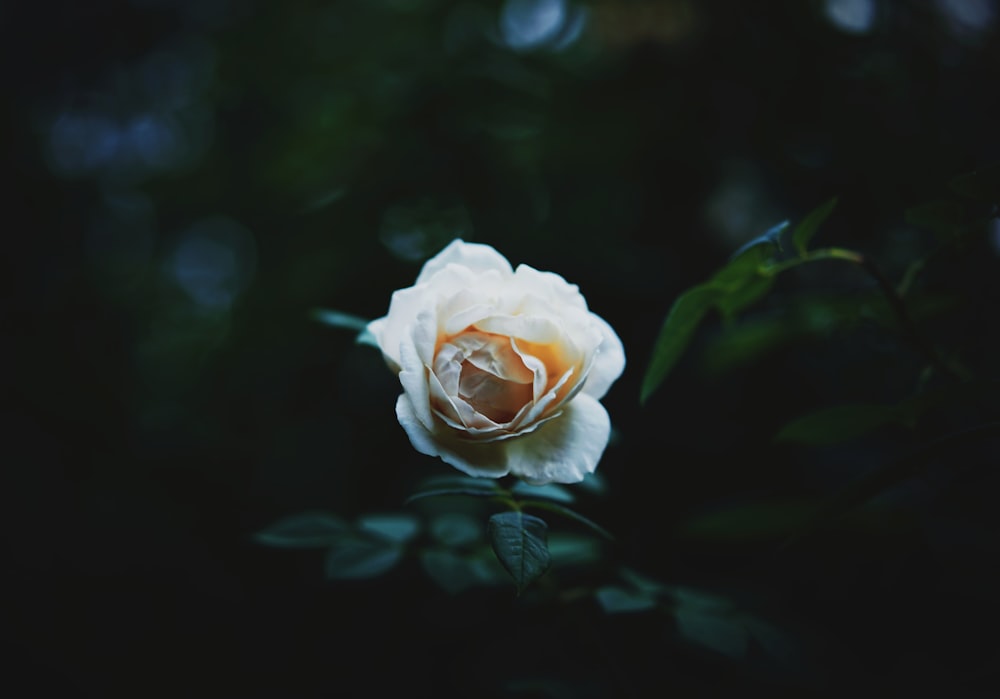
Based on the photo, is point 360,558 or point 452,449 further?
point 360,558

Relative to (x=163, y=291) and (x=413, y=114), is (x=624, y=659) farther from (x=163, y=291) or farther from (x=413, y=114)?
(x=163, y=291)

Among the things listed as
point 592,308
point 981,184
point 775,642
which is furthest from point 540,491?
point 592,308

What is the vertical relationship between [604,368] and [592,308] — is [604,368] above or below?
below

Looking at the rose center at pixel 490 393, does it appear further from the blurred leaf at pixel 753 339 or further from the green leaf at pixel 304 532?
the blurred leaf at pixel 753 339


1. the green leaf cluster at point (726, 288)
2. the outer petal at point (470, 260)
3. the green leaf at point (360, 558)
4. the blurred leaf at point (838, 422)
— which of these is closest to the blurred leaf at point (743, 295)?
the green leaf cluster at point (726, 288)

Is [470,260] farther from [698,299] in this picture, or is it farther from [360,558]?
[360,558]
